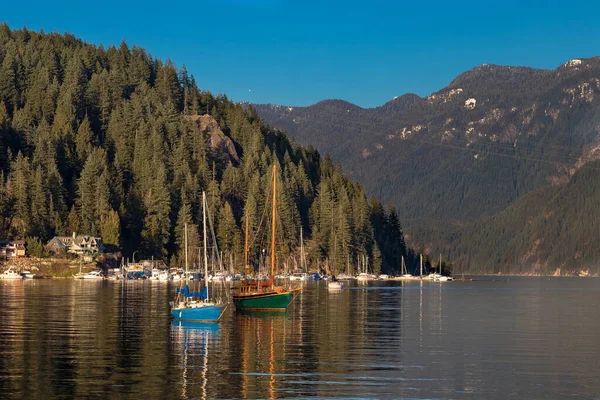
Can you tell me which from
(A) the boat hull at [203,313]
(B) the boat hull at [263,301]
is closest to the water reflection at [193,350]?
(A) the boat hull at [203,313]

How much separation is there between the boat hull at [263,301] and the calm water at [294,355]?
1.70m

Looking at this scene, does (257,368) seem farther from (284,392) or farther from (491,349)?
(491,349)

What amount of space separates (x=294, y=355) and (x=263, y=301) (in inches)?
1463

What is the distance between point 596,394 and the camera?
50312 millimetres

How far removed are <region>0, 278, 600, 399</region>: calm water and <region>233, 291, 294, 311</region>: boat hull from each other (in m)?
1.70

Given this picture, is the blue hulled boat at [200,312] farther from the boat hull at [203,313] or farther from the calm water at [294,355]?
the calm water at [294,355]

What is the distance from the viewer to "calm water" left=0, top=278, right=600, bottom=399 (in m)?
50.7

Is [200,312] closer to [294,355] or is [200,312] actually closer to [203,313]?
[203,313]

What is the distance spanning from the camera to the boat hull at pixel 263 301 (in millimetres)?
100812

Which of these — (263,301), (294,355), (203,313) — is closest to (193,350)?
(294,355)

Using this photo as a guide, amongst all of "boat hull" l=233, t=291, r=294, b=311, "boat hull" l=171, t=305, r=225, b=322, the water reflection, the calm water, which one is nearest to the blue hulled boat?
"boat hull" l=171, t=305, r=225, b=322

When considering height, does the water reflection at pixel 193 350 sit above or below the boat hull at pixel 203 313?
below

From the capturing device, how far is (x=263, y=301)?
332 feet

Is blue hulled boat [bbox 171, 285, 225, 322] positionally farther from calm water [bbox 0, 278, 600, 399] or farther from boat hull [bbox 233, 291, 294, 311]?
boat hull [bbox 233, 291, 294, 311]
